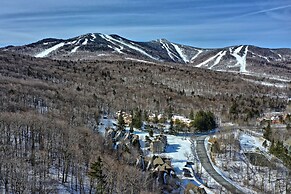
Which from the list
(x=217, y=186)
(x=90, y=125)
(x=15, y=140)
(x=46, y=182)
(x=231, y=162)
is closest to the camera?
(x=46, y=182)

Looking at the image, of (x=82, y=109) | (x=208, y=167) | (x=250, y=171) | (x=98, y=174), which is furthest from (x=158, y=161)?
(x=82, y=109)

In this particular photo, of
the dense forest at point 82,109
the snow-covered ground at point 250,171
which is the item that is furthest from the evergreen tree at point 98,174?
the snow-covered ground at point 250,171

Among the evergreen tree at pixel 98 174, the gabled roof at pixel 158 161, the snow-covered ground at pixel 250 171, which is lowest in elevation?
the snow-covered ground at pixel 250 171

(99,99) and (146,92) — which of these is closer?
(99,99)

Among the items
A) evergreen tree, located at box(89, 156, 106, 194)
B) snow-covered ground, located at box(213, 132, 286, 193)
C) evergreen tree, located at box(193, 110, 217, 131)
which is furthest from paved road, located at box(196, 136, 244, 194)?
evergreen tree, located at box(89, 156, 106, 194)

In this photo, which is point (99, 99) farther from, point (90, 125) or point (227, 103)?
point (227, 103)

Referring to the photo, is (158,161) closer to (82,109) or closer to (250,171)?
(250,171)

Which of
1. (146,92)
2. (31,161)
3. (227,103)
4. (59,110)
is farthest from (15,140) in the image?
(227,103)

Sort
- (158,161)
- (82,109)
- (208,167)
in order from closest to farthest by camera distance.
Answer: (158,161) < (208,167) < (82,109)

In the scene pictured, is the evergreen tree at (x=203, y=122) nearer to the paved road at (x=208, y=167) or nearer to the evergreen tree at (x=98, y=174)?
the paved road at (x=208, y=167)
